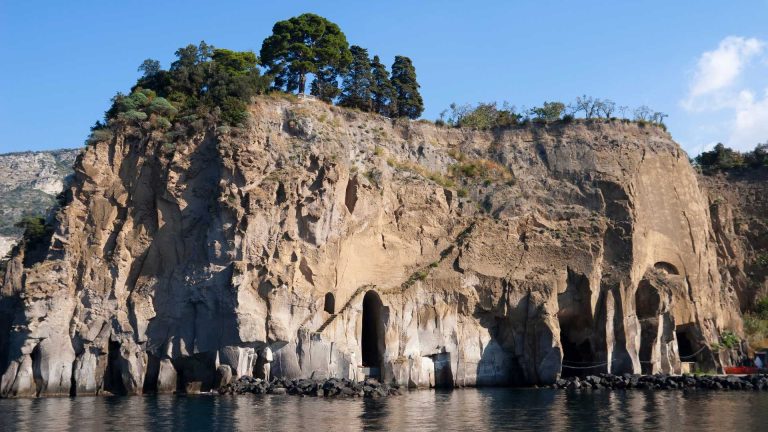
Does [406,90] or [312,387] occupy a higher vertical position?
[406,90]

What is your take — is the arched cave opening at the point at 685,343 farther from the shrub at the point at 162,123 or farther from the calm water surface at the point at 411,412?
the shrub at the point at 162,123

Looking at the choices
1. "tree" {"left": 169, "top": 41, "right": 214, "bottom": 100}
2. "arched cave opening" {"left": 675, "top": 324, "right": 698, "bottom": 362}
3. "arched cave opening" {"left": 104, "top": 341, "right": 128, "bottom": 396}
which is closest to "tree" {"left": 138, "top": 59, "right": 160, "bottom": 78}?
"tree" {"left": 169, "top": 41, "right": 214, "bottom": 100}

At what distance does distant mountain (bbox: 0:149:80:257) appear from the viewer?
11400 centimetres

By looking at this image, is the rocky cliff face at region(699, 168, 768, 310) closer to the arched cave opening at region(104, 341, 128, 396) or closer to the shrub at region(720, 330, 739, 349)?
the shrub at region(720, 330, 739, 349)

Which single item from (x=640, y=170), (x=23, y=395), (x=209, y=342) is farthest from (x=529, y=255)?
(x=23, y=395)

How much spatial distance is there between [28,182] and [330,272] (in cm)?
9394

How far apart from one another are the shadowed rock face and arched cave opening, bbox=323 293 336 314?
1.01 feet

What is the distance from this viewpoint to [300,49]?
6425 centimetres

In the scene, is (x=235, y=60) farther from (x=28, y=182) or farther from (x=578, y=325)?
(x=28, y=182)

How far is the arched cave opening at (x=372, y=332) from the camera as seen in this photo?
50500mm

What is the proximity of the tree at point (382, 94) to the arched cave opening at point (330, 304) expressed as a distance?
24.3m

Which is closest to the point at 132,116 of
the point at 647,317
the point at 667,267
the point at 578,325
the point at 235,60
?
the point at 235,60

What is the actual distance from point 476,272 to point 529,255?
3782 millimetres

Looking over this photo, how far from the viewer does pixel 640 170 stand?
206 ft
